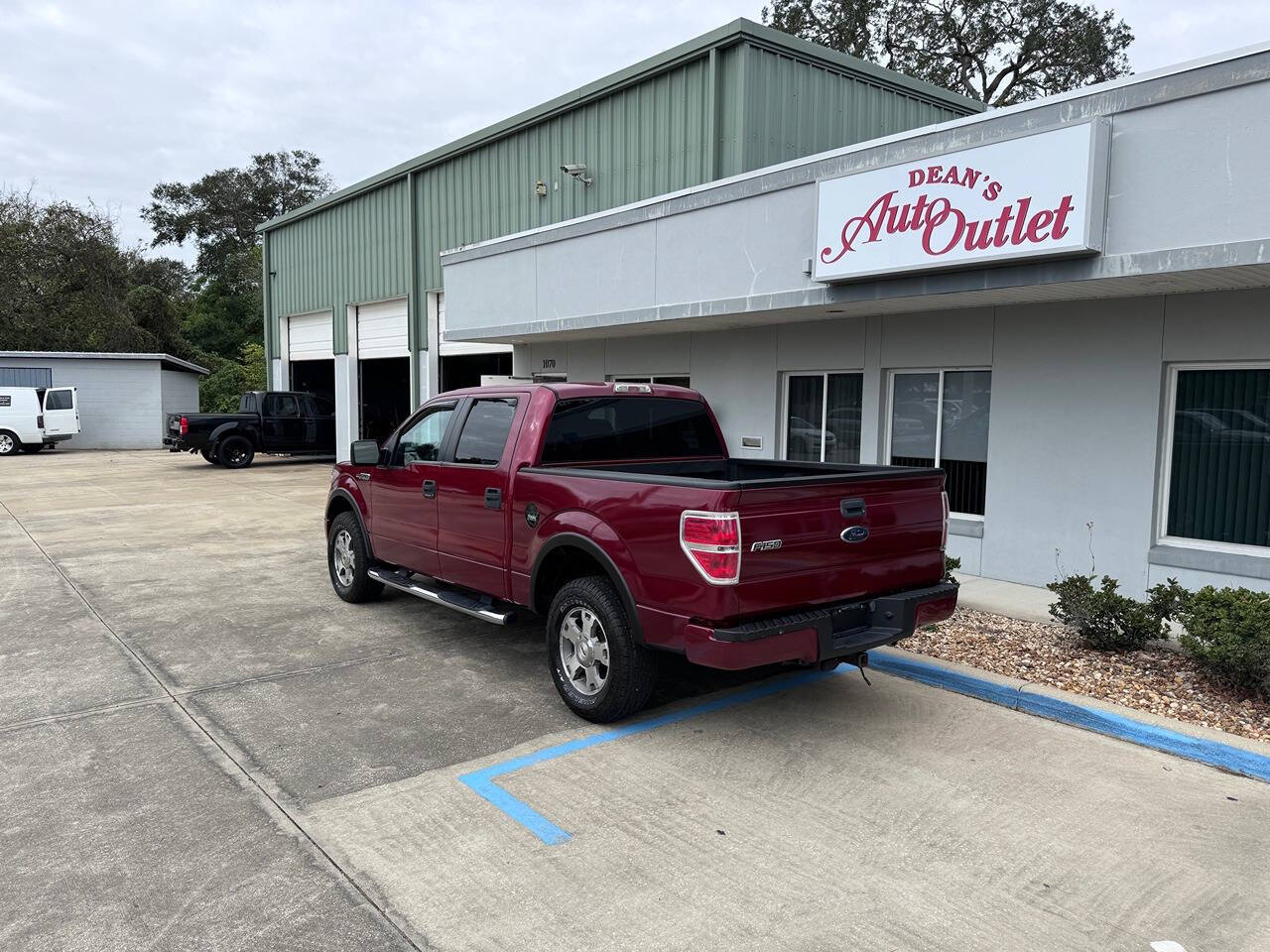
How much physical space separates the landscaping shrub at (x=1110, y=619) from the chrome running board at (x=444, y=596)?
12.9 ft

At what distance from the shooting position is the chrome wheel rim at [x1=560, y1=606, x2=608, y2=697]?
514 centimetres

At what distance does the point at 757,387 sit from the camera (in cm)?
1128

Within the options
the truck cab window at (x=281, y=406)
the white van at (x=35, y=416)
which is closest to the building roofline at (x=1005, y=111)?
the truck cab window at (x=281, y=406)

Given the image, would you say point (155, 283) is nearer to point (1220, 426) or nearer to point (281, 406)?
point (281, 406)

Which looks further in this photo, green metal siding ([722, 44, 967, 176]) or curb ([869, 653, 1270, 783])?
green metal siding ([722, 44, 967, 176])

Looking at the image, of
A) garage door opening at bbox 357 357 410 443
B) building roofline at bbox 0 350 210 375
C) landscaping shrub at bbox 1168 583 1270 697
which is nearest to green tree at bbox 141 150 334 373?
building roofline at bbox 0 350 210 375

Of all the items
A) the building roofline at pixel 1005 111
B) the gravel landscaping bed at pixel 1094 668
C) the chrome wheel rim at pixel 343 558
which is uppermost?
the building roofline at pixel 1005 111

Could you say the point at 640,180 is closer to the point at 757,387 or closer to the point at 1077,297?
the point at 757,387

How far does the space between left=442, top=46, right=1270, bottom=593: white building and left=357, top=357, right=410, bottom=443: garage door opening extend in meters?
14.4

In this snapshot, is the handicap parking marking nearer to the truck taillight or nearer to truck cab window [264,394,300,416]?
the truck taillight

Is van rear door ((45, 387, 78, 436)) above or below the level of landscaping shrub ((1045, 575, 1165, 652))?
above

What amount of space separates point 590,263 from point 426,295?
9.12 m

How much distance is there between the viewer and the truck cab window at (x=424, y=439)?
22.7ft

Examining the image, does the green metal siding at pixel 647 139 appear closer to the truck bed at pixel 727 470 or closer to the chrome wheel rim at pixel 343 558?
the truck bed at pixel 727 470
